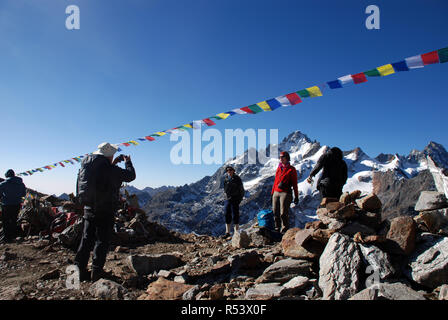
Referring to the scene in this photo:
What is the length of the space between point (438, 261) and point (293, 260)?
2032 millimetres

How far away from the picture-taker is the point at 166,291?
Result: 12.6ft

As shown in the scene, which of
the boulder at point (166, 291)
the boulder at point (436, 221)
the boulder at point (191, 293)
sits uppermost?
the boulder at point (436, 221)

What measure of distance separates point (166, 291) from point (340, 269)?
265cm

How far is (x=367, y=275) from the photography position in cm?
353

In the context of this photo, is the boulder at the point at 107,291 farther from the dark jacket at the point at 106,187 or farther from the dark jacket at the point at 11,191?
the dark jacket at the point at 11,191

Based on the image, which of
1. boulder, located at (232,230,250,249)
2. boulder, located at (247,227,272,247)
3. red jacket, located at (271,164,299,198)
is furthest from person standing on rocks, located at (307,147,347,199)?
boulder, located at (232,230,250,249)

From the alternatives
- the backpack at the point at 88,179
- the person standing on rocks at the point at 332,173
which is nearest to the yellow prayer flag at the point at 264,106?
the person standing on rocks at the point at 332,173

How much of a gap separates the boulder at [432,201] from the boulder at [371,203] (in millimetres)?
674

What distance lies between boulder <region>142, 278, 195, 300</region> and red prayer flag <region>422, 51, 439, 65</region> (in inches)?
251

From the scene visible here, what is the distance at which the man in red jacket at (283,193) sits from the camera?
25.3 feet

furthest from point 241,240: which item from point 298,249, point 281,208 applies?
point 298,249

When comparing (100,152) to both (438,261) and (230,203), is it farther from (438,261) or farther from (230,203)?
(438,261)
